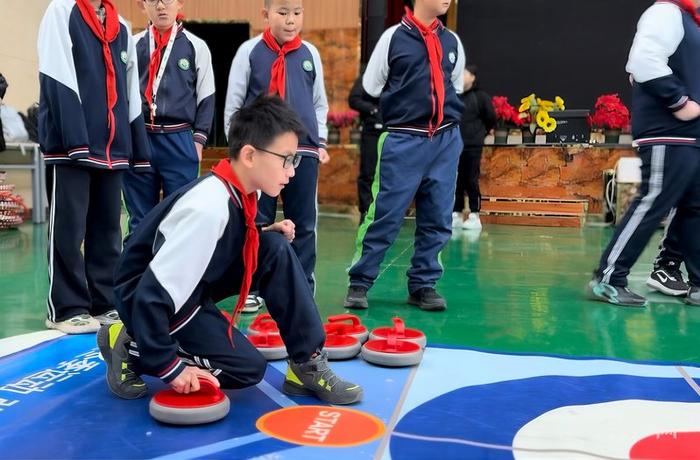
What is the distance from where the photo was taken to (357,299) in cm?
312

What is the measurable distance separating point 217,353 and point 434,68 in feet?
5.90

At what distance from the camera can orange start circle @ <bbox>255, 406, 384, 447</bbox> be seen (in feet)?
5.23

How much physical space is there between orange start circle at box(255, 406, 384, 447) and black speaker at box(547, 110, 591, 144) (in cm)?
614

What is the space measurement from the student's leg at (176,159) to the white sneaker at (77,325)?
0.76 m

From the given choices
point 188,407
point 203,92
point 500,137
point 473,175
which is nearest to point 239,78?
point 203,92

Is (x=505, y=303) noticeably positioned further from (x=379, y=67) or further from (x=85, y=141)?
(x=85, y=141)

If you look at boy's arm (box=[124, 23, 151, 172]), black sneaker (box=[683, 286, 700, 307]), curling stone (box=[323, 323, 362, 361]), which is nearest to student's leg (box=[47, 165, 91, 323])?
boy's arm (box=[124, 23, 151, 172])

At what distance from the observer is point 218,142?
9.96 m

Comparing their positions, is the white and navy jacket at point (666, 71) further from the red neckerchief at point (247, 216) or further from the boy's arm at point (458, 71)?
the red neckerchief at point (247, 216)

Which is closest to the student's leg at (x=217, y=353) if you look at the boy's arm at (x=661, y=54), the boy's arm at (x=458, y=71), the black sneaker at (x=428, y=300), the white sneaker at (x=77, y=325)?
the white sneaker at (x=77, y=325)

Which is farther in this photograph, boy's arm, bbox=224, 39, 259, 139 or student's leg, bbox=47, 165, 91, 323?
boy's arm, bbox=224, 39, 259, 139

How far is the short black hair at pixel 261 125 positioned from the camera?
69.9 inches

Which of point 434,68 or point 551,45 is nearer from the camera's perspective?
point 434,68

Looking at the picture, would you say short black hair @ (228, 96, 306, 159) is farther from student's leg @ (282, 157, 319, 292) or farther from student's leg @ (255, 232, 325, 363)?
student's leg @ (282, 157, 319, 292)
